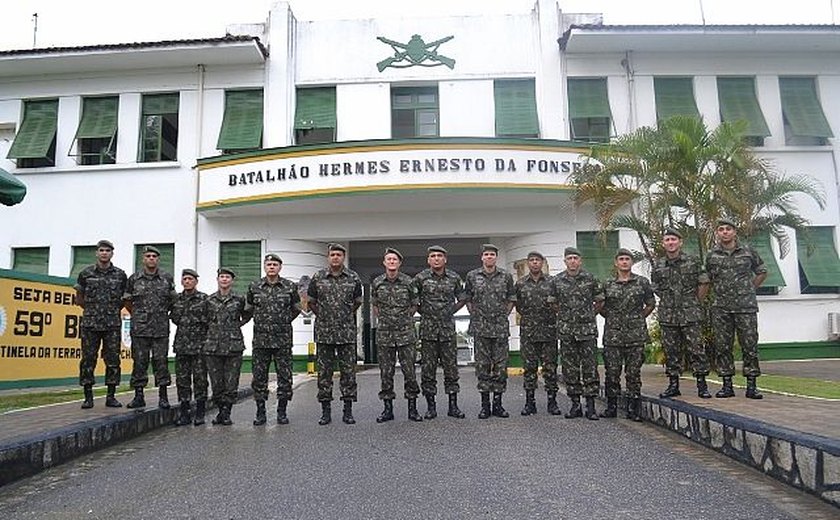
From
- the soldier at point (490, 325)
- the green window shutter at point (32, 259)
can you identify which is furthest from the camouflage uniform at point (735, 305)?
the green window shutter at point (32, 259)

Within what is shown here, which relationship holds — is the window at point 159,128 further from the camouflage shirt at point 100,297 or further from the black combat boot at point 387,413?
the black combat boot at point 387,413

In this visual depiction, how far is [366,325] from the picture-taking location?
55.7 ft

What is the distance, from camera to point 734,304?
21.5 feet

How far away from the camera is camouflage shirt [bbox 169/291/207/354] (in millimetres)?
6750

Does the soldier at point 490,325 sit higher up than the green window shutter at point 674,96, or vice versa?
the green window shutter at point 674,96

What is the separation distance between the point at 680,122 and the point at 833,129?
775 cm

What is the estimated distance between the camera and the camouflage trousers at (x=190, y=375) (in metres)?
6.73

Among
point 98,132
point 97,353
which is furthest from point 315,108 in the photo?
point 97,353

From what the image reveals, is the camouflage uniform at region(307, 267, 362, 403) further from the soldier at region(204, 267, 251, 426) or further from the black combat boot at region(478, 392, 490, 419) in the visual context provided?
the black combat boot at region(478, 392, 490, 419)

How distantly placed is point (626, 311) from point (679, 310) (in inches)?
24.8

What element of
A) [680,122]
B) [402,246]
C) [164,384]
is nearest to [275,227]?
[402,246]

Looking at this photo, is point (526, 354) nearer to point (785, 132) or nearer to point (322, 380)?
point (322, 380)

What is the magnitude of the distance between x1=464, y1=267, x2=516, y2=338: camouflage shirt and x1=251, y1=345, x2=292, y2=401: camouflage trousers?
2.03 metres

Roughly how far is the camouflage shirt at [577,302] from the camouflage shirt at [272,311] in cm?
286
